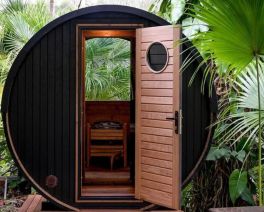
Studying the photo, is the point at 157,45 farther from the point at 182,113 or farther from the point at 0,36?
the point at 0,36

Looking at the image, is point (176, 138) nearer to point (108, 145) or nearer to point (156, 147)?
point (156, 147)

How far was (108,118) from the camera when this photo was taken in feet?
29.5

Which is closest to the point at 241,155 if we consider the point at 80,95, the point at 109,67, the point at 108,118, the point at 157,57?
the point at 157,57

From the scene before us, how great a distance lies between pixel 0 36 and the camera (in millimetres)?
10891

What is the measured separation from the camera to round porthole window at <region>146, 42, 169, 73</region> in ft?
19.7

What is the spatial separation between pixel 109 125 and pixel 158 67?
2.83 m

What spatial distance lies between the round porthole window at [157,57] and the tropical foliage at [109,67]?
5.32 metres

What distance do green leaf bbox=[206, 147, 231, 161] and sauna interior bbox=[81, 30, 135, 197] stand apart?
3.34ft

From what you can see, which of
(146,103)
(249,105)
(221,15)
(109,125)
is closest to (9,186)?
(109,125)

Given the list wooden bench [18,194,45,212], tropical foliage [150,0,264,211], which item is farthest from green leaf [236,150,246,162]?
wooden bench [18,194,45,212]

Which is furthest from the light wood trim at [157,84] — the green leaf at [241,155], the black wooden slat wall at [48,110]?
the green leaf at [241,155]

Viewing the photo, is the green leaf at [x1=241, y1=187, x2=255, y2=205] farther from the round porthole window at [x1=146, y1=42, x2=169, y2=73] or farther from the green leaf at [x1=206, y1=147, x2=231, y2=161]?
the round porthole window at [x1=146, y1=42, x2=169, y2=73]

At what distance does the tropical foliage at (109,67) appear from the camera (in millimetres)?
11633

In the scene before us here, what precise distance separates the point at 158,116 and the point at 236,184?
149 cm
